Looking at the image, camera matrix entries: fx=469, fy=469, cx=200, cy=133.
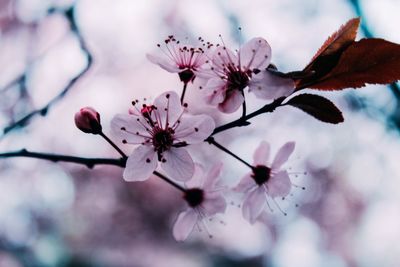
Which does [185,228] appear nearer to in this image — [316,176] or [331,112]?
[331,112]

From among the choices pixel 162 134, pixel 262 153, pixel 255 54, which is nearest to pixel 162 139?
pixel 162 134

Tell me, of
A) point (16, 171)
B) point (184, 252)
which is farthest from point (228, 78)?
point (184, 252)

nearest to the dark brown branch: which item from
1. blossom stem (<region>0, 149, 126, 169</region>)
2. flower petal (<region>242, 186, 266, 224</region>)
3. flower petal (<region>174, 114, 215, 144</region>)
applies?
blossom stem (<region>0, 149, 126, 169</region>)

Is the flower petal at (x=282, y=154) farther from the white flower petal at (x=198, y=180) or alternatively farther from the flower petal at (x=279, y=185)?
the white flower petal at (x=198, y=180)

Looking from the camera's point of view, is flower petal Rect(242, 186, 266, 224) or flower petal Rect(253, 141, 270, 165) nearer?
flower petal Rect(242, 186, 266, 224)

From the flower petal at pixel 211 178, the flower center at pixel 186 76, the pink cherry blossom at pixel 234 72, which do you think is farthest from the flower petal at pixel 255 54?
the flower petal at pixel 211 178

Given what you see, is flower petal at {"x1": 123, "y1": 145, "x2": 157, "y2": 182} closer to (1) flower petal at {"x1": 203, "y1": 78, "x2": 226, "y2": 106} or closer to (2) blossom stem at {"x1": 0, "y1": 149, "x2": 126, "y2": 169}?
(2) blossom stem at {"x1": 0, "y1": 149, "x2": 126, "y2": 169}

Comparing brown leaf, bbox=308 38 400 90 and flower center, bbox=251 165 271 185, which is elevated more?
brown leaf, bbox=308 38 400 90

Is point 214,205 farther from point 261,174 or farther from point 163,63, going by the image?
point 163,63
